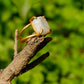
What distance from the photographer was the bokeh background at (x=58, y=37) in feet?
5.58

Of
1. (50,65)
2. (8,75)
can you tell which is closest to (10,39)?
(50,65)

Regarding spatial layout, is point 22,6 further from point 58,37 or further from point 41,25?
point 58,37

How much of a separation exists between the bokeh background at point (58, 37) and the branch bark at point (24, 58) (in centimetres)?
91

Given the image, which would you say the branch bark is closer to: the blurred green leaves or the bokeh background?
the blurred green leaves

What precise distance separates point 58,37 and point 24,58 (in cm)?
145

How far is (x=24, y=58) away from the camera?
60 centimetres

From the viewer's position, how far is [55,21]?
6.78 feet

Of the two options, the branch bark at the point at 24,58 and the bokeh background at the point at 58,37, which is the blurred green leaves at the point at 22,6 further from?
the bokeh background at the point at 58,37

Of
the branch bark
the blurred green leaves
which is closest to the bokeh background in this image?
the branch bark

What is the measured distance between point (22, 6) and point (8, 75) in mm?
Result: 244

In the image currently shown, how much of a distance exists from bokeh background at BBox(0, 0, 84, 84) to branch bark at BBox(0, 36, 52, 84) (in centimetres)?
91

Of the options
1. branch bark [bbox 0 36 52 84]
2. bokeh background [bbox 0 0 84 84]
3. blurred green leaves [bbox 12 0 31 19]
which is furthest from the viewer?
bokeh background [bbox 0 0 84 84]

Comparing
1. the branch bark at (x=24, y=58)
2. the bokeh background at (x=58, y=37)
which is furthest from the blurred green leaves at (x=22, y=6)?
the bokeh background at (x=58, y=37)

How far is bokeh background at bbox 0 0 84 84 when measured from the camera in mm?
1699
